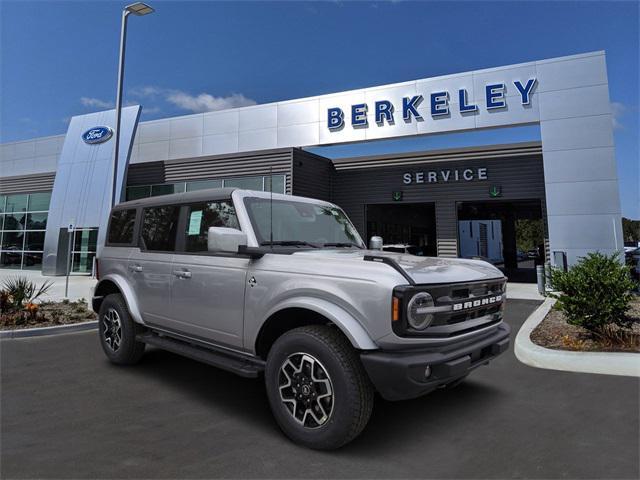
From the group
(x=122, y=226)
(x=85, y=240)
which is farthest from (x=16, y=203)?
(x=122, y=226)

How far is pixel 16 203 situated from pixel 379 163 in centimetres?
2120

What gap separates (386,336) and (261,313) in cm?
113

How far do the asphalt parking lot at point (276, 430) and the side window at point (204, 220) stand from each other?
5.14 ft

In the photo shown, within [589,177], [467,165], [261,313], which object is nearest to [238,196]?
[261,313]

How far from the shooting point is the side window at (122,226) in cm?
504

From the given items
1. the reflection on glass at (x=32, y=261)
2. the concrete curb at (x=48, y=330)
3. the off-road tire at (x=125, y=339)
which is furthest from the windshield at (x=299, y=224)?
the reflection on glass at (x=32, y=261)

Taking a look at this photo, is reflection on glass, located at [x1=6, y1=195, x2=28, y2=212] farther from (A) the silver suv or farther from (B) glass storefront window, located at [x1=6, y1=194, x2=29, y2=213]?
(A) the silver suv

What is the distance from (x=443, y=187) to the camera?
16719 mm

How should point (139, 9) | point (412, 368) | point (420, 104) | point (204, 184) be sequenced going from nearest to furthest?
point (412, 368) < point (139, 9) < point (420, 104) < point (204, 184)

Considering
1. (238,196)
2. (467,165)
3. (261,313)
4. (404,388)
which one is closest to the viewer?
(404,388)

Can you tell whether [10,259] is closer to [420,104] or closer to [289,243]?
[420,104]

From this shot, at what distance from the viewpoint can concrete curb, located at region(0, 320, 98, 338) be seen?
21.8 feet

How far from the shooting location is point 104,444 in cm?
295

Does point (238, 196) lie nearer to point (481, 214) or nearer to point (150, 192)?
point (150, 192)
